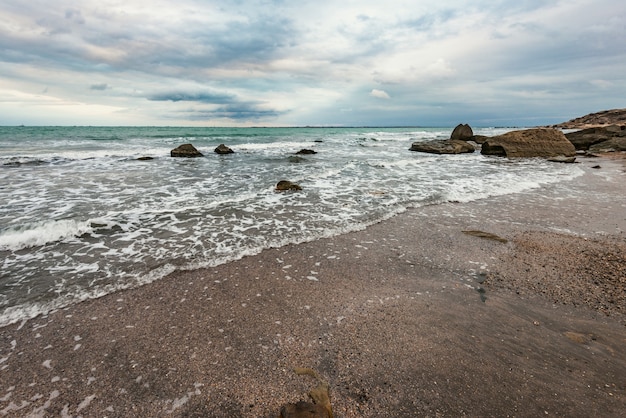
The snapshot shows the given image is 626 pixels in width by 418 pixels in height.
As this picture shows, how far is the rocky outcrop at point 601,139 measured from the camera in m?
23.4

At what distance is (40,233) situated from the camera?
600cm

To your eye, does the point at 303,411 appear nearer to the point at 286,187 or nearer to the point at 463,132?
the point at 286,187

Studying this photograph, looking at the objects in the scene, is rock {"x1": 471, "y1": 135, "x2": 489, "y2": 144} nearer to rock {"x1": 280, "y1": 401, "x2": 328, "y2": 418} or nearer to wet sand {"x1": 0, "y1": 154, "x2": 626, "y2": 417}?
wet sand {"x1": 0, "y1": 154, "x2": 626, "y2": 417}

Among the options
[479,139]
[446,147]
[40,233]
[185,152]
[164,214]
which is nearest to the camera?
[40,233]

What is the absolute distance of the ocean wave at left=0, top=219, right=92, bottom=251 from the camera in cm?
558

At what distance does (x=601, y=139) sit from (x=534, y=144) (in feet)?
29.1

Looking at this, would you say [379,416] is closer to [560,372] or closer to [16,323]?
[560,372]

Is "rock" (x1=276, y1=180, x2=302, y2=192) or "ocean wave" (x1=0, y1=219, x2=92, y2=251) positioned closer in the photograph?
"ocean wave" (x1=0, y1=219, x2=92, y2=251)

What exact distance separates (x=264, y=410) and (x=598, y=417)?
2493 mm

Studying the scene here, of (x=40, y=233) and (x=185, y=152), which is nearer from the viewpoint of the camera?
(x=40, y=233)

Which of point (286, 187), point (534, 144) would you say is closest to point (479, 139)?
point (534, 144)

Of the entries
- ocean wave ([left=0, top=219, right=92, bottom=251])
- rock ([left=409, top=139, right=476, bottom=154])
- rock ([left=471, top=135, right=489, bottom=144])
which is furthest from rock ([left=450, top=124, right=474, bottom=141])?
ocean wave ([left=0, top=219, right=92, bottom=251])

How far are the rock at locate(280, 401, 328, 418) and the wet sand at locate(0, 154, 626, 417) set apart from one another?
21cm

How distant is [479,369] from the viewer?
9.04 feet
